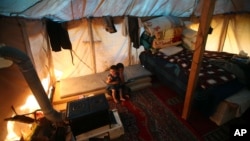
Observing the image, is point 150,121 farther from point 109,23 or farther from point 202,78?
point 109,23

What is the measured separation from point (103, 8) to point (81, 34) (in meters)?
0.81

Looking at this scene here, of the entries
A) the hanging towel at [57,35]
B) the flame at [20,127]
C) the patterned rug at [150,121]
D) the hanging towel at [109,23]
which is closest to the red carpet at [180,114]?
the patterned rug at [150,121]

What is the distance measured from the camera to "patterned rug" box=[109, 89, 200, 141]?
2.24 metres

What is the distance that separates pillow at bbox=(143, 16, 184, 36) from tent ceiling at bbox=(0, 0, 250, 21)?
0.16 metres

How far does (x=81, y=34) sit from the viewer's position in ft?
11.1

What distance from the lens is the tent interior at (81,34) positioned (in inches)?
79.2

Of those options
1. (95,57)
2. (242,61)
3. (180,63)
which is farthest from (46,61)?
(242,61)

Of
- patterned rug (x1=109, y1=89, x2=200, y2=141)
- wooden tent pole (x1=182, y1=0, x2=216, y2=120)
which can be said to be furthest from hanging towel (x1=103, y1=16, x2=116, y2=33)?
wooden tent pole (x1=182, y1=0, x2=216, y2=120)

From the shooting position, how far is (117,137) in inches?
87.8

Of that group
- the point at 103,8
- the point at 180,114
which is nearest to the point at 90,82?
the point at 103,8

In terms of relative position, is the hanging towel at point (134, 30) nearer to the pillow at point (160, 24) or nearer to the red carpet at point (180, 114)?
the pillow at point (160, 24)

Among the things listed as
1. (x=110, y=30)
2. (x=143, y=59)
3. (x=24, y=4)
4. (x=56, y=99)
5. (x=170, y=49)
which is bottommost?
(x=56, y=99)

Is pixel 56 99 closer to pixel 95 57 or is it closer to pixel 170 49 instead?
pixel 95 57

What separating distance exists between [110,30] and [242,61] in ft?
8.28
